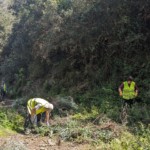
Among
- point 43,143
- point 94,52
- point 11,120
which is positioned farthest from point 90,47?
point 43,143

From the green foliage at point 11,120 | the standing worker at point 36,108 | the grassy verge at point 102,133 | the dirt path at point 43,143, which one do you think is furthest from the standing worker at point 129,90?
the green foliage at point 11,120

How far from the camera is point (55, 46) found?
18469 mm

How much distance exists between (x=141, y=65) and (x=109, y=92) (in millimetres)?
1967

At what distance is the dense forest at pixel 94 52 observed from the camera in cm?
1374

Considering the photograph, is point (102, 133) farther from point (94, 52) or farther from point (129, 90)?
point (94, 52)

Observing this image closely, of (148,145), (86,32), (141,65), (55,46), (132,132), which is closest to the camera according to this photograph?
(148,145)

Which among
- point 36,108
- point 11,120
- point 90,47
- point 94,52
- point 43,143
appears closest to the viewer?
point 43,143

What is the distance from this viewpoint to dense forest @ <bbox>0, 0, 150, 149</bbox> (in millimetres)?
13742

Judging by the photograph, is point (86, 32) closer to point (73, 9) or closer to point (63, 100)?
point (73, 9)

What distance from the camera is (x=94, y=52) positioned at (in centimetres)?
1620

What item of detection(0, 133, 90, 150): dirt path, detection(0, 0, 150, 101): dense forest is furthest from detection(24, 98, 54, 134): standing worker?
detection(0, 0, 150, 101): dense forest

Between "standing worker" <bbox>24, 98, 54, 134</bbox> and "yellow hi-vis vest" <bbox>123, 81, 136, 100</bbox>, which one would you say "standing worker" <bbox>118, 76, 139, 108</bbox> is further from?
"standing worker" <bbox>24, 98, 54, 134</bbox>

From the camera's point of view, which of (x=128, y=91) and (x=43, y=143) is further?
(x=128, y=91)

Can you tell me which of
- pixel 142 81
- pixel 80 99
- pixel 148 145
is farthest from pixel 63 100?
pixel 148 145
